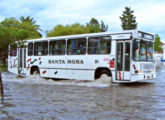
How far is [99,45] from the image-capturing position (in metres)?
14.9

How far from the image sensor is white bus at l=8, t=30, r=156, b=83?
13797 millimetres

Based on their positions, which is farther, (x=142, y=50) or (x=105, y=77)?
(x=105, y=77)

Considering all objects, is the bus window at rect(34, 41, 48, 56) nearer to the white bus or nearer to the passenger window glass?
the white bus

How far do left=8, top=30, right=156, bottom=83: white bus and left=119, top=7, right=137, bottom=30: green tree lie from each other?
196ft

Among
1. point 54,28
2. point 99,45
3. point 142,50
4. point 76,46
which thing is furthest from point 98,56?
point 54,28

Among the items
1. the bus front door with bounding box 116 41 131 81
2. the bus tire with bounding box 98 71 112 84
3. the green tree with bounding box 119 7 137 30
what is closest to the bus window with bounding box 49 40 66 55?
the bus tire with bounding box 98 71 112 84

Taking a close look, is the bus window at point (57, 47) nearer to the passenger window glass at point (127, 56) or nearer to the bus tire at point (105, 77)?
the bus tire at point (105, 77)

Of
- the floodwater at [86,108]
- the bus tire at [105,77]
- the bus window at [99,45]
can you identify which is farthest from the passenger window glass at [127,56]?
the floodwater at [86,108]

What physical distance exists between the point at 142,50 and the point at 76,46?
13.4 feet

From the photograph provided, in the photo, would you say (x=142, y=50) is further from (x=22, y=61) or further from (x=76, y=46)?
(x=22, y=61)

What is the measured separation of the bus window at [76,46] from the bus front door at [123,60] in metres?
2.41

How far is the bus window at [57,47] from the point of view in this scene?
16953 mm

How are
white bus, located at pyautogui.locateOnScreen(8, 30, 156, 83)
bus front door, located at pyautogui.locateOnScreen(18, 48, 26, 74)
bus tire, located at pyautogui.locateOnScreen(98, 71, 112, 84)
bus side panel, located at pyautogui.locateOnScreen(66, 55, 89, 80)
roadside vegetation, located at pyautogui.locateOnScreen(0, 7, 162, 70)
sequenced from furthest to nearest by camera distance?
roadside vegetation, located at pyautogui.locateOnScreen(0, 7, 162, 70) < bus front door, located at pyautogui.locateOnScreen(18, 48, 26, 74) < bus side panel, located at pyautogui.locateOnScreen(66, 55, 89, 80) < bus tire, located at pyautogui.locateOnScreen(98, 71, 112, 84) < white bus, located at pyautogui.locateOnScreen(8, 30, 156, 83)

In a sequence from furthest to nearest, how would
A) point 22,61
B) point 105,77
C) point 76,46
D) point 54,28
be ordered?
point 54,28 < point 22,61 < point 76,46 < point 105,77
